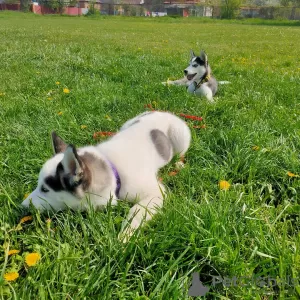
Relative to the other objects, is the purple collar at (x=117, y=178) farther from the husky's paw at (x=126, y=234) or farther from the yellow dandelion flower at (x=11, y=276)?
the yellow dandelion flower at (x=11, y=276)

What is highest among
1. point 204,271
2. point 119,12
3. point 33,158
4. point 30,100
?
point 119,12

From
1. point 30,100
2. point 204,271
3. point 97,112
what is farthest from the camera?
point 30,100

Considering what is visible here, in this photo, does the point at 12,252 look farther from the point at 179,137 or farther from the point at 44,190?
the point at 179,137

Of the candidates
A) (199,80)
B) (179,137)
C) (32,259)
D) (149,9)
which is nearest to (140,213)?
(32,259)

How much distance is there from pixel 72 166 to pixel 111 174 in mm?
429

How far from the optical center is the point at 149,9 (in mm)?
65875

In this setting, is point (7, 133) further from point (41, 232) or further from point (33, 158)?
point (41, 232)

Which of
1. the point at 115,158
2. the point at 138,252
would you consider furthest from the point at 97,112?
the point at 138,252

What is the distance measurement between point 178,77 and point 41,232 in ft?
18.4

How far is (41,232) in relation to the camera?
2127 mm

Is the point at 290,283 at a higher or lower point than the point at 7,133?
lower

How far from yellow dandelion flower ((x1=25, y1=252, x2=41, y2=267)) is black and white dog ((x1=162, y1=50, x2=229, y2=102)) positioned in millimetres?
4021

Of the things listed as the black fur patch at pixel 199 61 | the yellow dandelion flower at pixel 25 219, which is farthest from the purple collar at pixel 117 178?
the black fur patch at pixel 199 61

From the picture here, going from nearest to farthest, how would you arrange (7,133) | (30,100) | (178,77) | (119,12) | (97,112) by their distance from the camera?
(7,133), (97,112), (30,100), (178,77), (119,12)
